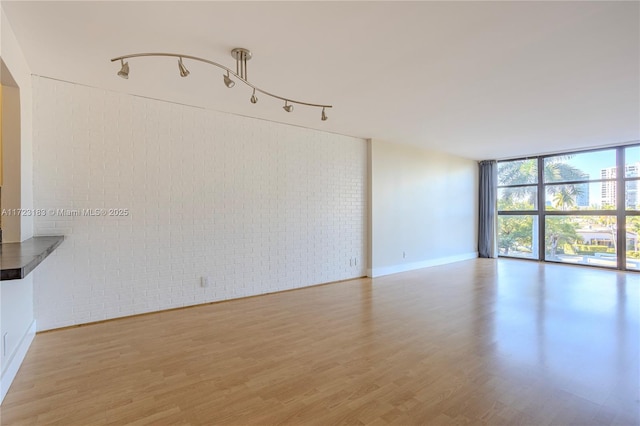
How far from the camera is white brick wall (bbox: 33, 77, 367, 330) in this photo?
3.34 m

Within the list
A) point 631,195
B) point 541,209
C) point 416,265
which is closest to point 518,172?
point 541,209

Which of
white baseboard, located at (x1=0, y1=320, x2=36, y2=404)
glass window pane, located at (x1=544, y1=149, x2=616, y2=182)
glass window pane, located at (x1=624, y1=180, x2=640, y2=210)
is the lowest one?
white baseboard, located at (x1=0, y1=320, x2=36, y2=404)

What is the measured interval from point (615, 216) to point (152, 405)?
859 centimetres

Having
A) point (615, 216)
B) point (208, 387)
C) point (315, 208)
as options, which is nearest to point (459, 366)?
point (208, 387)

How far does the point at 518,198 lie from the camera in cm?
803

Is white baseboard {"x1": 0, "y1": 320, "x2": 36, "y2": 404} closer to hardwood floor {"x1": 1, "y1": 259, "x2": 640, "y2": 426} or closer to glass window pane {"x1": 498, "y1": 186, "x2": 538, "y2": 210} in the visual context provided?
hardwood floor {"x1": 1, "y1": 259, "x2": 640, "y2": 426}

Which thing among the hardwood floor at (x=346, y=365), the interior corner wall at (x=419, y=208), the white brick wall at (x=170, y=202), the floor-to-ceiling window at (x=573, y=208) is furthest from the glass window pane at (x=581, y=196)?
the white brick wall at (x=170, y=202)

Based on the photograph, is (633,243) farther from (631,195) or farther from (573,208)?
(573,208)

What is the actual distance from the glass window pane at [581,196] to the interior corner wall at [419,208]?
1663 mm

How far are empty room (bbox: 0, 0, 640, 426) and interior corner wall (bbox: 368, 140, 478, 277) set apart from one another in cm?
10

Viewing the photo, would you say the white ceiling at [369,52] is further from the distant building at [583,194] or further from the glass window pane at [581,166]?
Answer: the distant building at [583,194]

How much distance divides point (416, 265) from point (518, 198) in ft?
11.6

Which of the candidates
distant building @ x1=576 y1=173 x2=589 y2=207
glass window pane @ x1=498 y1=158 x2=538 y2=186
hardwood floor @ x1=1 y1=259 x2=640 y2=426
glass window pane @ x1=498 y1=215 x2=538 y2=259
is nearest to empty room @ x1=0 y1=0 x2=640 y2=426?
hardwood floor @ x1=1 y1=259 x2=640 y2=426

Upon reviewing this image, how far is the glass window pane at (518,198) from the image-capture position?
25.5 ft
